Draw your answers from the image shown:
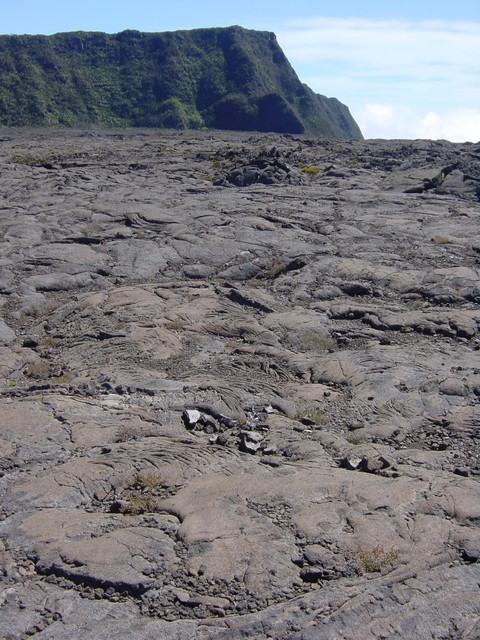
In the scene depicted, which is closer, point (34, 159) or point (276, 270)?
point (276, 270)

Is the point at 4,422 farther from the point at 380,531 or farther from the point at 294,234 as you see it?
the point at 294,234

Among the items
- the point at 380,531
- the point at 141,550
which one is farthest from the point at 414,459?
the point at 141,550

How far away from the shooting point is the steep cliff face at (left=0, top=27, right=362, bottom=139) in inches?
2542

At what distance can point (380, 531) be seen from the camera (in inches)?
183

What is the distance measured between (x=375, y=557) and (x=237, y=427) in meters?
2.30

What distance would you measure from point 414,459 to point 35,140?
3367cm

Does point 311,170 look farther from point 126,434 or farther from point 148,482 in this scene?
point 148,482

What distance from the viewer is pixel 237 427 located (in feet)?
21.1

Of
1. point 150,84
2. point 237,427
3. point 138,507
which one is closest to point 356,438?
point 237,427

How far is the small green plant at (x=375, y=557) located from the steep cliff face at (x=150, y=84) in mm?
61115

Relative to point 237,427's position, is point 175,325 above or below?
above

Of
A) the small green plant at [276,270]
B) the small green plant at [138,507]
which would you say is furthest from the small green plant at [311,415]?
the small green plant at [276,270]

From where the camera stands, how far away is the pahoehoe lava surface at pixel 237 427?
409cm

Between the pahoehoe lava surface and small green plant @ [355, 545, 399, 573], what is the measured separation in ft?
0.05
